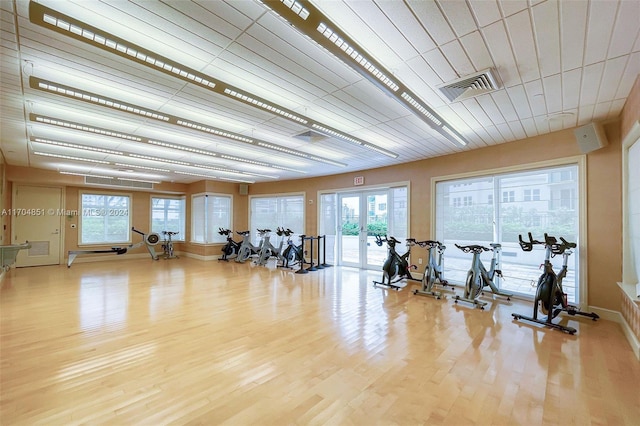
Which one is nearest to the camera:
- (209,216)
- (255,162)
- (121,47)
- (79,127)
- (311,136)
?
(121,47)

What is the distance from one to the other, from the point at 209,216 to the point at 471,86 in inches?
335

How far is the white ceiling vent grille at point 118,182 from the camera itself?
819 centimetres

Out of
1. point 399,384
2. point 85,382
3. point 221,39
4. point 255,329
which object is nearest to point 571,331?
point 399,384

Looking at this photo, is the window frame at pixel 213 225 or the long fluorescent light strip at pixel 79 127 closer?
the long fluorescent light strip at pixel 79 127

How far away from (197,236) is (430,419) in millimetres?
9426

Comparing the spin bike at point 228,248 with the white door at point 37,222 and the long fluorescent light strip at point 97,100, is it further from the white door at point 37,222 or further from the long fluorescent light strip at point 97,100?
the long fluorescent light strip at point 97,100

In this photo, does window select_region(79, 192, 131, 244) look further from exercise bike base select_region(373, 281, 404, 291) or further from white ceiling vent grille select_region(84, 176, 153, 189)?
exercise bike base select_region(373, 281, 404, 291)

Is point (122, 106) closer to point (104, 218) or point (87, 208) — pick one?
point (87, 208)

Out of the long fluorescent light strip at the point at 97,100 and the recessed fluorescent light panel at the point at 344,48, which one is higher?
the recessed fluorescent light panel at the point at 344,48

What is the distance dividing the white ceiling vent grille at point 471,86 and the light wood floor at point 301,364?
2.75 metres

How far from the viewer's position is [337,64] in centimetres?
251

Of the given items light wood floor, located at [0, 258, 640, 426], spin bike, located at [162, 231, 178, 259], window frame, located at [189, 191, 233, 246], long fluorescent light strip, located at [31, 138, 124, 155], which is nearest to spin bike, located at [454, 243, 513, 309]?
light wood floor, located at [0, 258, 640, 426]

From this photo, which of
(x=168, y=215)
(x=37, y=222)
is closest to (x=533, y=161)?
(x=168, y=215)

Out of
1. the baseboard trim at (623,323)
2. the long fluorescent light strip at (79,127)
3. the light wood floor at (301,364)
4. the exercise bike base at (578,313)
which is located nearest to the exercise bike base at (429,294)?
the light wood floor at (301,364)
